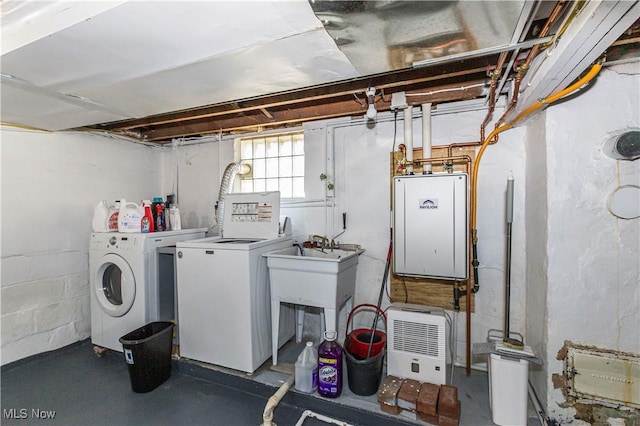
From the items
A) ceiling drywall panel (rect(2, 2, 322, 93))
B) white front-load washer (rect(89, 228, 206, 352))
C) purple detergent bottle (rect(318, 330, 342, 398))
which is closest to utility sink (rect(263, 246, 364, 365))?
purple detergent bottle (rect(318, 330, 342, 398))

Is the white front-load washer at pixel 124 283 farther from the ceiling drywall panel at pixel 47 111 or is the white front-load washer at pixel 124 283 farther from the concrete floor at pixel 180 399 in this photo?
the ceiling drywall panel at pixel 47 111

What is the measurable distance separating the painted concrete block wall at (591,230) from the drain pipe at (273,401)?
5.07 feet

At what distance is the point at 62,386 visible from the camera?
2.08 metres

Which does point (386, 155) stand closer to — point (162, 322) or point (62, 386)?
point (162, 322)

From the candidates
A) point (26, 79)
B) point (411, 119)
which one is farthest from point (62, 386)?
point (411, 119)

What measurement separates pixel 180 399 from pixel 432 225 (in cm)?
211

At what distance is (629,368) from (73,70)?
3.30 meters

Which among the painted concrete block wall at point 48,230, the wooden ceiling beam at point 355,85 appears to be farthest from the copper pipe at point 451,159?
the painted concrete block wall at point 48,230

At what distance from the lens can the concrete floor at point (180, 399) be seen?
1.75 meters

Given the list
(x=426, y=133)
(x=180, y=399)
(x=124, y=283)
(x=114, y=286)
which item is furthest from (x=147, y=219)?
(x=426, y=133)

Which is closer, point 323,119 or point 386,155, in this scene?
point 386,155

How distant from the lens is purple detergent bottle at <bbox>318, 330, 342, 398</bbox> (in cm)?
183

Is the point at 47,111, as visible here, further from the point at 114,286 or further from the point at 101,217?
the point at 114,286

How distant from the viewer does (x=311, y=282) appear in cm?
202
